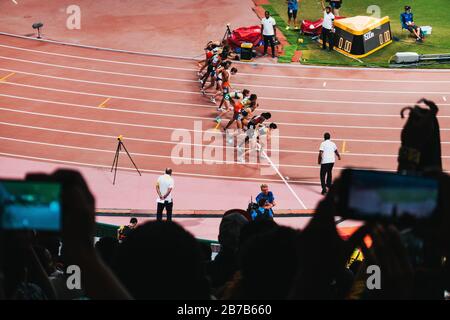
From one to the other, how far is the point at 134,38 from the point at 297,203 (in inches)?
529

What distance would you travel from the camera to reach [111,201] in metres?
20.9

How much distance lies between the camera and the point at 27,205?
176 inches

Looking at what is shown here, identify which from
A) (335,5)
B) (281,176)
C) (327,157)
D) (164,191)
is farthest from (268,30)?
(164,191)

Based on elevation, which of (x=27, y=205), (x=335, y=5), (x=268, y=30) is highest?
(x=335, y=5)

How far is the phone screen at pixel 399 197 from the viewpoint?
4.61 metres

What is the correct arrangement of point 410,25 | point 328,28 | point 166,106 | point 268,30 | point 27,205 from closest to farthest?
1. point 27,205
2. point 166,106
3. point 268,30
4. point 328,28
5. point 410,25

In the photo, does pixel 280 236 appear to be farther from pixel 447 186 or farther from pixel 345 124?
pixel 345 124

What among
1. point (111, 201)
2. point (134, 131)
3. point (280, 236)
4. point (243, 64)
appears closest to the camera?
point (280, 236)

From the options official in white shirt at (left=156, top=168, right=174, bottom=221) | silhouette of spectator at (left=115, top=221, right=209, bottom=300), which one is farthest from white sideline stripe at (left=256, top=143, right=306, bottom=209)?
silhouette of spectator at (left=115, top=221, right=209, bottom=300)

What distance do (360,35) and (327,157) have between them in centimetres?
1043

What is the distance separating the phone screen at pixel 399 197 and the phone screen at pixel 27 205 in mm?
1537

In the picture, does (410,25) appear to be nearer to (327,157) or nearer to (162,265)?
(327,157)

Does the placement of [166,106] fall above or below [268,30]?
below
